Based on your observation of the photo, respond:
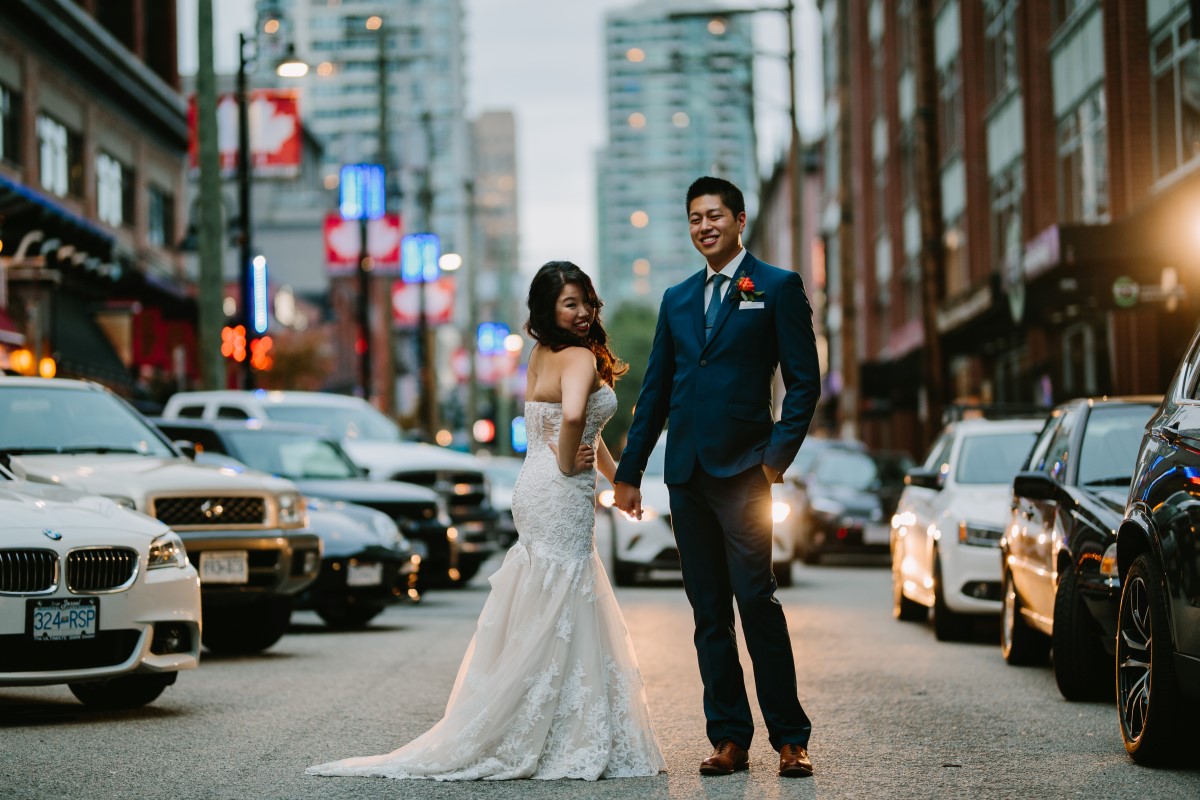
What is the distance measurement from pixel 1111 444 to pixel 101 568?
5.55 m

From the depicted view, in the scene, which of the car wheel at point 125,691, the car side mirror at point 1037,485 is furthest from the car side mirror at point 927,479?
the car wheel at point 125,691

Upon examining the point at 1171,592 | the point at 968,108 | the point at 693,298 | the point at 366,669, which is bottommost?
the point at 366,669

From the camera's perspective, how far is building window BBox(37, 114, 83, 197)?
32469 millimetres

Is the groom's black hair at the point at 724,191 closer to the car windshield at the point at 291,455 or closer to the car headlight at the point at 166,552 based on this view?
the car headlight at the point at 166,552

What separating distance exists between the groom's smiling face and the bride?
59cm

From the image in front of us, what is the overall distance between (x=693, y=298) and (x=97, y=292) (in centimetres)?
2795

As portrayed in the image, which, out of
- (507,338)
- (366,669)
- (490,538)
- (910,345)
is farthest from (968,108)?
(507,338)

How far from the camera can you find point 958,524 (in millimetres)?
13414

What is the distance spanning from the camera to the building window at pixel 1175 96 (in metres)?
24.2

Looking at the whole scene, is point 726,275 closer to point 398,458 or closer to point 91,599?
point 91,599

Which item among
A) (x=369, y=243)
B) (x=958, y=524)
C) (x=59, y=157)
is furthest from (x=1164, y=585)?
(x=369, y=243)

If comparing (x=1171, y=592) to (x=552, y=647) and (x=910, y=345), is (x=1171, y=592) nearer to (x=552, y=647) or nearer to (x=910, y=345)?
(x=552, y=647)

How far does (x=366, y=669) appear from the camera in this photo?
1190 centimetres

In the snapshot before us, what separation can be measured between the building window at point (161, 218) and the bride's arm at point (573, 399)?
34254mm
